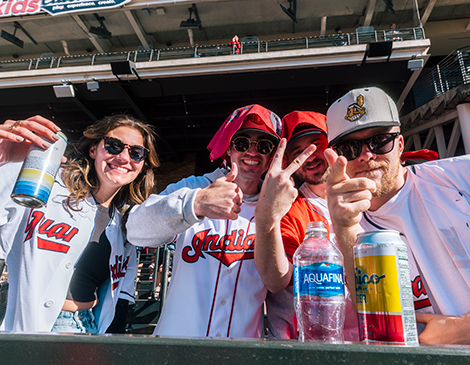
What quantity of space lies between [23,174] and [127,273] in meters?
1.34

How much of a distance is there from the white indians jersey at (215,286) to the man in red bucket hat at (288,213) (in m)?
0.16

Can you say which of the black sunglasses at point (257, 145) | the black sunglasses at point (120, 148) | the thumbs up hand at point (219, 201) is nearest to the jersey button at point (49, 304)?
the black sunglasses at point (120, 148)

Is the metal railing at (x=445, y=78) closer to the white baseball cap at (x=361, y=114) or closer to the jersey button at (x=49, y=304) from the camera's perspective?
the white baseball cap at (x=361, y=114)

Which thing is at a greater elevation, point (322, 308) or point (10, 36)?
point (10, 36)

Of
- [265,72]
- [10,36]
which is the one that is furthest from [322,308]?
[10,36]

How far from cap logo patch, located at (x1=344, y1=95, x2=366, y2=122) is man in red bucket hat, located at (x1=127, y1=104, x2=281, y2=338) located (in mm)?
568

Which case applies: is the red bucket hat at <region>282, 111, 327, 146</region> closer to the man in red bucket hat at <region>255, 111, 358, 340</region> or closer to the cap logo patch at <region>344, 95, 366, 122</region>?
the man in red bucket hat at <region>255, 111, 358, 340</region>

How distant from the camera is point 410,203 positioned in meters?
1.60

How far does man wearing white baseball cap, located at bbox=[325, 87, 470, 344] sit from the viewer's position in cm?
117

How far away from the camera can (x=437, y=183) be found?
5.22 feet

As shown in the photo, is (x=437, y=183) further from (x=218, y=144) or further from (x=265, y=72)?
(x=265, y=72)

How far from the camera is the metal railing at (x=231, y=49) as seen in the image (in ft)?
34.7

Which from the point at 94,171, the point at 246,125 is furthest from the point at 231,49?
the point at 246,125

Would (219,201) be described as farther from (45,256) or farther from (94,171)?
(94,171)
